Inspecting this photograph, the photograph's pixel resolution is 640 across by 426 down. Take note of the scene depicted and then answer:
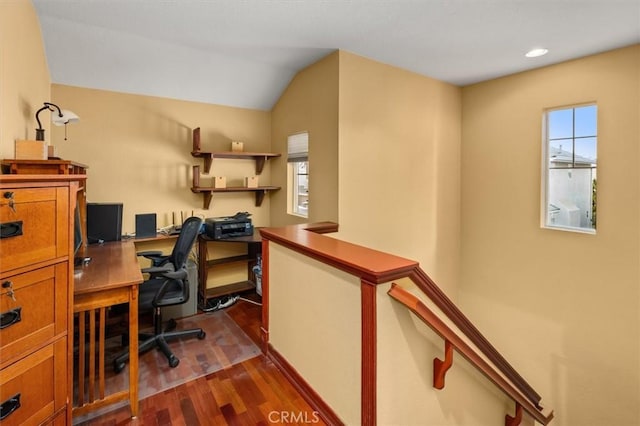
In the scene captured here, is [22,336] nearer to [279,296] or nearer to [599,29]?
[279,296]

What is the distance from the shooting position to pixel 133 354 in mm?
1864

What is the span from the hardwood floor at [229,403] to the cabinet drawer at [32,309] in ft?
2.62

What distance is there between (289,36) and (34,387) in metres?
2.84

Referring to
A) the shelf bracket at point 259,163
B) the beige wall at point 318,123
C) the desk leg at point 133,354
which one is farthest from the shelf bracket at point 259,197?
the desk leg at point 133,354

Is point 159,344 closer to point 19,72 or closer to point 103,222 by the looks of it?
point 103,222

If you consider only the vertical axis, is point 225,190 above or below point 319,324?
above

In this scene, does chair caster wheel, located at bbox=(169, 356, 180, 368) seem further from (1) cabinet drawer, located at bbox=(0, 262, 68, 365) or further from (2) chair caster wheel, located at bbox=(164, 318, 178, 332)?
(1) cabinet drawer, located at bbox=(0, 262, 68, 365)

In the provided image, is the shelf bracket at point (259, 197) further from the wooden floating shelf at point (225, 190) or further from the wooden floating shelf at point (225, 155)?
the wooden floating shelf at point (225, 155)

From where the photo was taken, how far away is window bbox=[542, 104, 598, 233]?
3.14 meters

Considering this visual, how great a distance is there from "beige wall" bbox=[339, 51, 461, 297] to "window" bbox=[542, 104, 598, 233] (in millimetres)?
1013

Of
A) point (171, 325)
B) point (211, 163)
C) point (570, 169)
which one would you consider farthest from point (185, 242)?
point (570, 169)

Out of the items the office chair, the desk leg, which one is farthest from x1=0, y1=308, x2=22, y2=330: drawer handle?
the office chair

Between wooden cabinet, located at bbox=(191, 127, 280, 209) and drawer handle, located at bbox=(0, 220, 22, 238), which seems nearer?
drawer handle, located at bbox=(0, 220, 22, 238)
